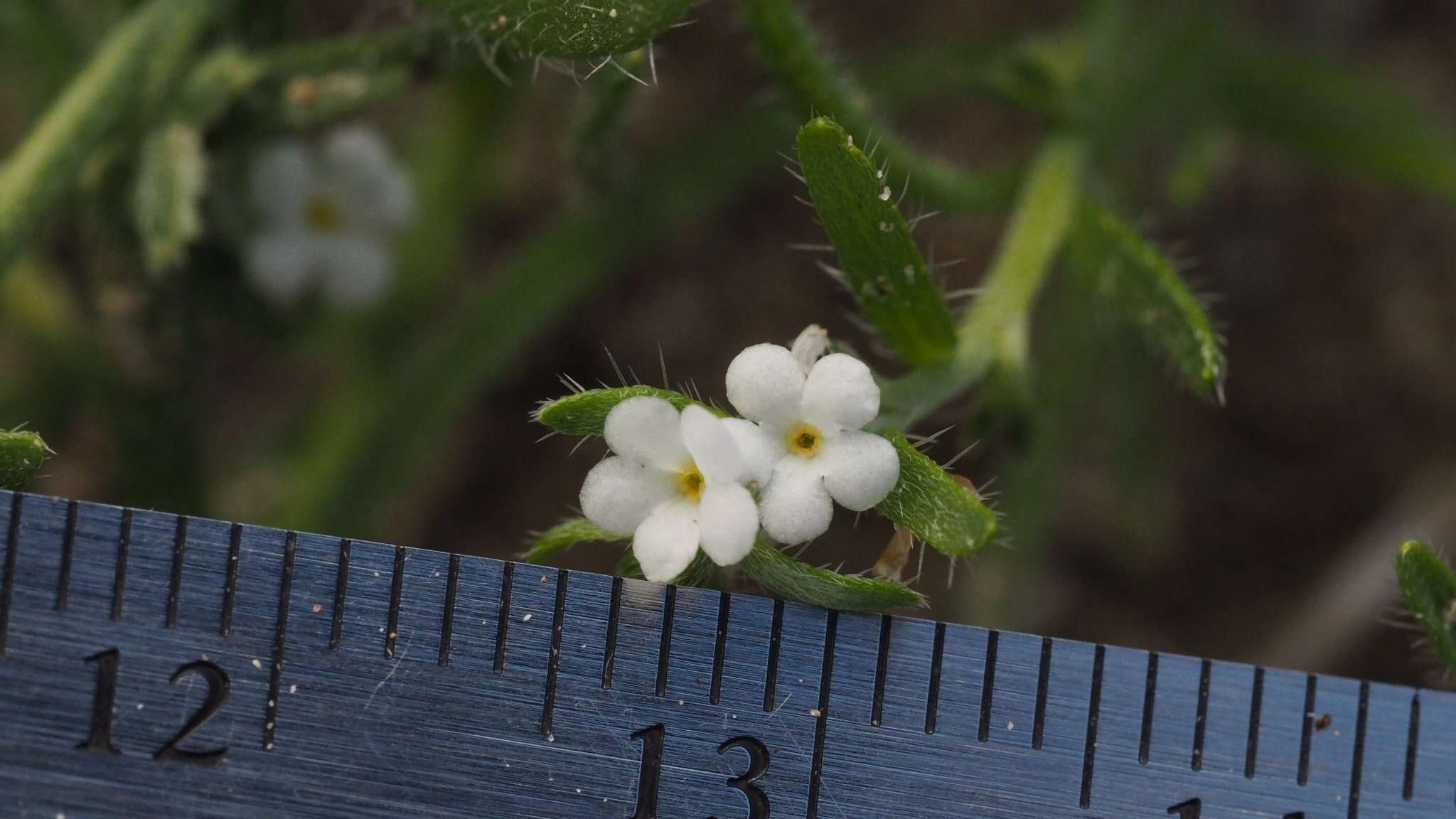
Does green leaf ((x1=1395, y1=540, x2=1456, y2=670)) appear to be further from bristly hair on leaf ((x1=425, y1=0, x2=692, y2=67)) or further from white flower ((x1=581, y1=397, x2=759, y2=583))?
bristly hair on leaf ((x1=425, y1=0, x2=692, y2=67))

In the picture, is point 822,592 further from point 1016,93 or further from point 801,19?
point 1016,93

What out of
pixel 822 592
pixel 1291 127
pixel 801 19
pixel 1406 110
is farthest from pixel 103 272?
pixel 1406 110

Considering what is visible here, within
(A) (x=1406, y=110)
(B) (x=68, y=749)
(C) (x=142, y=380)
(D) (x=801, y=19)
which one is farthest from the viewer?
(A) (x=1406, y=110)

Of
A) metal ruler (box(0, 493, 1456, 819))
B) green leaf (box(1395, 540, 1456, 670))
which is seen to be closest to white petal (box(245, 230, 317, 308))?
metal ruler (box(0, 493, 1456, 819))

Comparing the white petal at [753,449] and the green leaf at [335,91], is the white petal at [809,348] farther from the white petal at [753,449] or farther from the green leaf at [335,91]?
the green leaf at [335,91]

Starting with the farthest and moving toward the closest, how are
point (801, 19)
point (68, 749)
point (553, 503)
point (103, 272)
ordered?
1. point (553, 503)
2. point (103, 272)
3. point (801, 19)
4. point (68, 749)

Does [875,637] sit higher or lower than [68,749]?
higher
